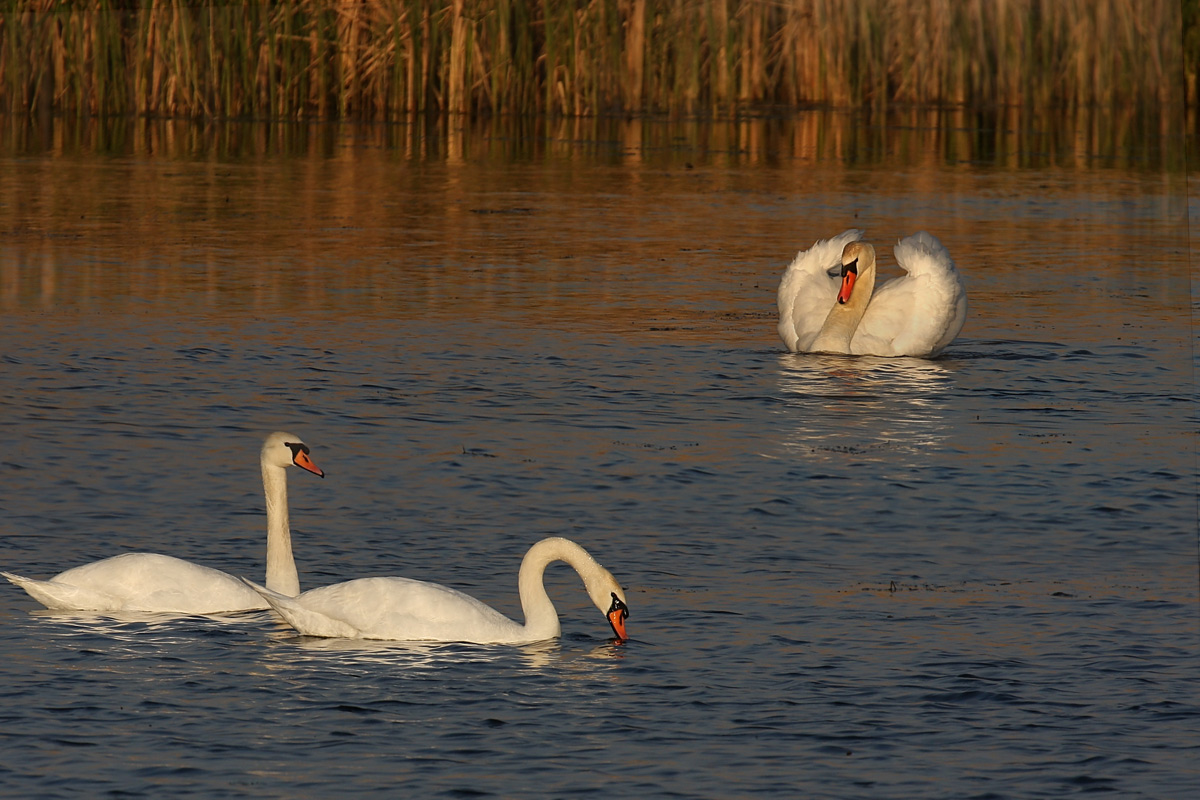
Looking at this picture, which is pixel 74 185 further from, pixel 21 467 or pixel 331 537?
pixel 331 537

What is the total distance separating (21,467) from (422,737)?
5.11 m

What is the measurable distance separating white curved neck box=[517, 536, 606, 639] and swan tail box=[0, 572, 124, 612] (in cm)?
181

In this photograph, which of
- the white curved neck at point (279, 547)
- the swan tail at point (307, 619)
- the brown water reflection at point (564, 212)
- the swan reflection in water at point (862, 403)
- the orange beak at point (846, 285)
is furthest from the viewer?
the brown water reflection at point (564, 212)

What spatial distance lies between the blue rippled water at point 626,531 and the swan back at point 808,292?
23 cm

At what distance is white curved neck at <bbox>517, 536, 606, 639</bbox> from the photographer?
30.0ft

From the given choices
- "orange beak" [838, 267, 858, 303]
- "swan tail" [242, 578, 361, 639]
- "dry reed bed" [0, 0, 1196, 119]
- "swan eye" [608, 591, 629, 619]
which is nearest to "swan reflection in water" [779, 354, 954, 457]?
"orange beak" [838, 267, 858, 303]

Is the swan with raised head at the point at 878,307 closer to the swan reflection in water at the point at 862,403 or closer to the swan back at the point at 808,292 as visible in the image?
the swan back at the point at 808,292

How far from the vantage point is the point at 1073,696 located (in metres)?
8.40

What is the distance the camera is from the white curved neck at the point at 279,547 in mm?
9641

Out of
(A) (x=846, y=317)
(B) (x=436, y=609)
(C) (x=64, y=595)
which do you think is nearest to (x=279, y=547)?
(C) (x=64, y=595)

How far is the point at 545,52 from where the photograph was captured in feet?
104

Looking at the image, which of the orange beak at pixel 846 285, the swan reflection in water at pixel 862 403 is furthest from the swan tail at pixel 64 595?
the orange beak at pixel 846 285

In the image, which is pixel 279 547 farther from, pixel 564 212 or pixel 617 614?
A: pixel 564 212

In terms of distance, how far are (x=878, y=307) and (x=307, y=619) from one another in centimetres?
874
